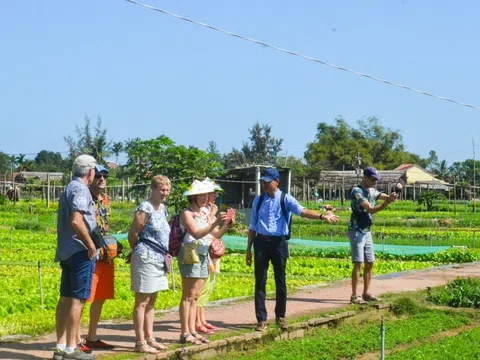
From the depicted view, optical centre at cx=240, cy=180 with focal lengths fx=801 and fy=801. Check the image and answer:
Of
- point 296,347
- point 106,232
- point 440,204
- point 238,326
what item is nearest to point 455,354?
point 296,347

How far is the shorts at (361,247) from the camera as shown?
37.2 feet

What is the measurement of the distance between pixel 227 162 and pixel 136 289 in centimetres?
7410

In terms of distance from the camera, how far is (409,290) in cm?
1334

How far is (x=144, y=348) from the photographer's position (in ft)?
25.3

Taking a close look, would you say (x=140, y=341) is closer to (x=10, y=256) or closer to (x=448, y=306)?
(x=448, y=306)

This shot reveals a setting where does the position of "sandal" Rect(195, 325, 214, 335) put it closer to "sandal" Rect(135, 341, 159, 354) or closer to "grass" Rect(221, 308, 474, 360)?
"grass" Rect(221, 308, 474, 360)

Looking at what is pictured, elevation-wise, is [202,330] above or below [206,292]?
below

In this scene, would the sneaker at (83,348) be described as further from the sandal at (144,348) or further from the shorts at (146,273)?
the shorts at (146,273)

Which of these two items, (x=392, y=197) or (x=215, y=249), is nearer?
(x=215, y=249)

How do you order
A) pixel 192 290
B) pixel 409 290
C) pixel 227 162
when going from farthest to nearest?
pixel 227 162
pixel 409 290
pixel 192 290

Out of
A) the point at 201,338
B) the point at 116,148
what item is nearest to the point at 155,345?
the point at 201,338

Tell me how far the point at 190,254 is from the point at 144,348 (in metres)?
1.17

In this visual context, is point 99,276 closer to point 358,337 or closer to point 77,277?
point 77,277

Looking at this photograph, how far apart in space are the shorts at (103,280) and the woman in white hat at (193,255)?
0.74m
